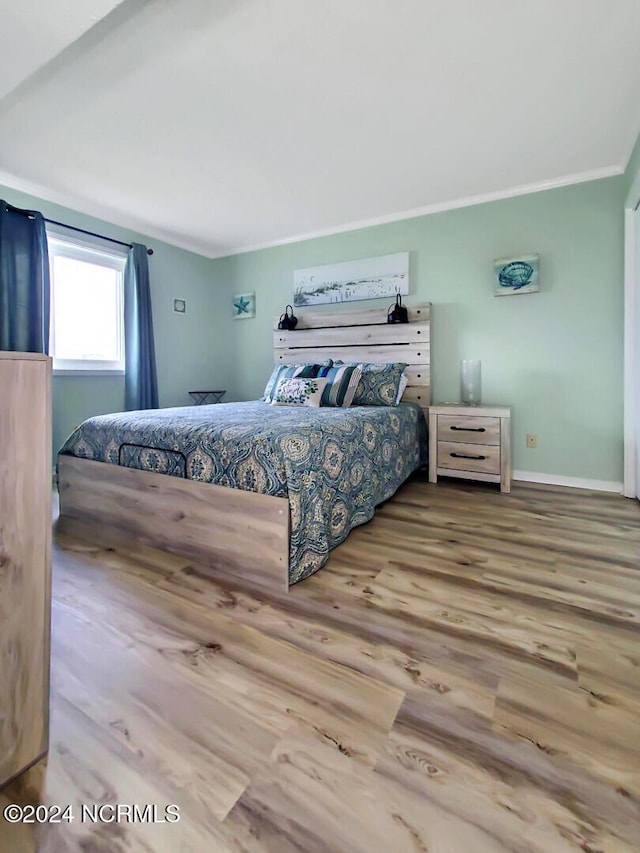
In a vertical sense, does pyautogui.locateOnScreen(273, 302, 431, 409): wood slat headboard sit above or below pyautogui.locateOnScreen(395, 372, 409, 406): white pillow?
above

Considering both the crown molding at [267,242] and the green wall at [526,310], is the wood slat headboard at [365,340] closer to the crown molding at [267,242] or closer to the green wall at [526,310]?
the green wall at [526,310]

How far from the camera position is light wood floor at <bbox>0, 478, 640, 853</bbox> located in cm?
72

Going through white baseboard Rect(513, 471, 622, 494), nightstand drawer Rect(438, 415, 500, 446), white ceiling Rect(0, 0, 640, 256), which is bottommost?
white baseboard Rect(513, 471, 622, 494)

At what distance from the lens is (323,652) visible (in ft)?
3.89

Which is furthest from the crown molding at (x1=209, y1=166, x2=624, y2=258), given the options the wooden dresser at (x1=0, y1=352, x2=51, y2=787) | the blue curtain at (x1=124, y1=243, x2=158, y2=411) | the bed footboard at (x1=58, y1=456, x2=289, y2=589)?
the wooden dresser at (x1=0, y1=352, x2=51, y2=787)

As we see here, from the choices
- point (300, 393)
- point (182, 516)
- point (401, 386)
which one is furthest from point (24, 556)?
point (401, 386)

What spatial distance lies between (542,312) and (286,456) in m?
2.50

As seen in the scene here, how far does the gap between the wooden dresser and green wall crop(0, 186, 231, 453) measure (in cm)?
275

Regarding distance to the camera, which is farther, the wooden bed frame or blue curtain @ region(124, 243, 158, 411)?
blue curtain @ region(124, 243, 158, 411)

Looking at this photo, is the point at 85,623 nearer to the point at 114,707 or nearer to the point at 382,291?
the point at 114,707

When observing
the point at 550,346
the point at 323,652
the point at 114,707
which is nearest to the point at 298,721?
the point at 323,652

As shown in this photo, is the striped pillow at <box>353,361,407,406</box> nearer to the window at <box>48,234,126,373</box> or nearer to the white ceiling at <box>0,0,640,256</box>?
the white ceiling at <box>0,0,640,256</box>

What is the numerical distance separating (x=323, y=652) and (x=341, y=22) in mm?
2361

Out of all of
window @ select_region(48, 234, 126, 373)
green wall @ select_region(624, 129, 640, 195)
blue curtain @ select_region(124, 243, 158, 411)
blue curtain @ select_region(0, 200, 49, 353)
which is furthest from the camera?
blue curtain @ select_region(124, 243, 158, 411)
